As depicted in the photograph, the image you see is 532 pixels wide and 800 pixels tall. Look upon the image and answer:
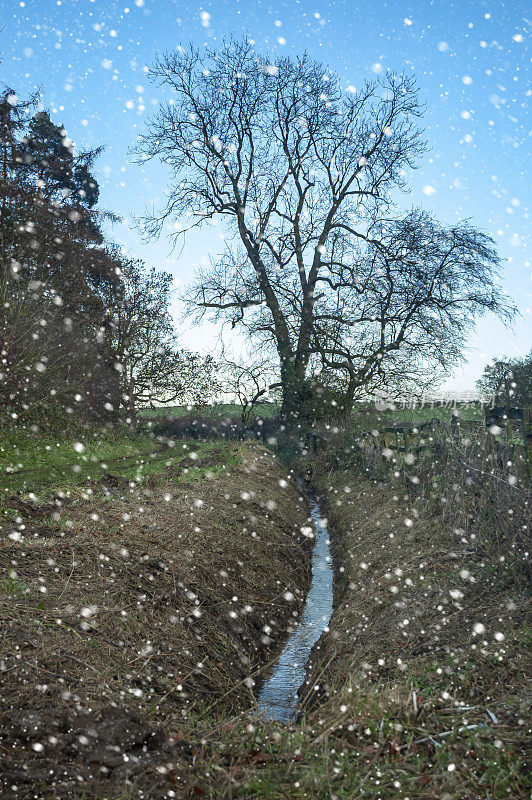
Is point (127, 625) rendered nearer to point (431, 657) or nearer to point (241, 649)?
point (241, 649)

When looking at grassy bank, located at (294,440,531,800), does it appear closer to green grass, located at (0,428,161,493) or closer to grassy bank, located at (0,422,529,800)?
grassy bank, located at (0,422,529,800)

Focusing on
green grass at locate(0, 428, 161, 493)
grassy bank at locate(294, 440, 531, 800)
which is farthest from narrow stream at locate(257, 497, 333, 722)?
green grass at locate(0, 428, 161, 493)

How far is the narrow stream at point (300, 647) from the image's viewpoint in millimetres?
5188

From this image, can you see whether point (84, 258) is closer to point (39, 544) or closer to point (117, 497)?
point (117, 497)

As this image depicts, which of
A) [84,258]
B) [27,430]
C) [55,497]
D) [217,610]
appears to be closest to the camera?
[217,610]

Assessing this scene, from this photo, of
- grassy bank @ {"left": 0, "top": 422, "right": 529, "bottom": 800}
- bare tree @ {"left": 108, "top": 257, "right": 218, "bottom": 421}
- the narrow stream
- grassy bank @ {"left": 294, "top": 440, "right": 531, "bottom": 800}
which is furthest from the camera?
bare tree @ {"left": 108, "top": 257, "right": 218, "bottom": 421}

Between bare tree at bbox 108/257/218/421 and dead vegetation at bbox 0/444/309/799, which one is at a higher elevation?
bare tree at bbox 108/257/218/421

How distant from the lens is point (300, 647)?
6598 millimetres

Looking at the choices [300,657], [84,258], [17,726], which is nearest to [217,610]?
[300,657]

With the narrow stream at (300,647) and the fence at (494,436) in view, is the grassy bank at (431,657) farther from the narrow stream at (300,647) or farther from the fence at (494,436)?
the fence at (494,436)

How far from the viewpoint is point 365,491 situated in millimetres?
11781

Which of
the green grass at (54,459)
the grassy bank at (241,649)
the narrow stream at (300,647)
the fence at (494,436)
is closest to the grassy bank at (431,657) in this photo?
the grassy bank at (241,649)

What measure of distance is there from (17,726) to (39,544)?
9.21 feet

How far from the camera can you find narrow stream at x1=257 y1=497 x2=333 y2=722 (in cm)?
519
